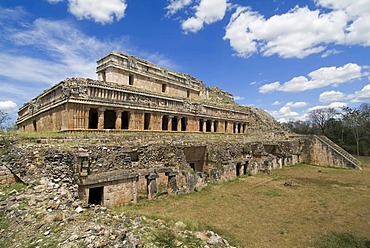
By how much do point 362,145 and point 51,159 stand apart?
35998mm

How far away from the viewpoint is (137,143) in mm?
10852

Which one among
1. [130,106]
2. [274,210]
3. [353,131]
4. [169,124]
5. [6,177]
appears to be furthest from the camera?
[353,131]

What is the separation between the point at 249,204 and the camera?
971cm

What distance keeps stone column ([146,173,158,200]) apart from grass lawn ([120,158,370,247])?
358mm

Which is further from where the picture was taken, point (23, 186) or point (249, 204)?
point (249, 204)

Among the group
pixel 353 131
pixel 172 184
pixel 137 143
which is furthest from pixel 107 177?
pixel 353 131

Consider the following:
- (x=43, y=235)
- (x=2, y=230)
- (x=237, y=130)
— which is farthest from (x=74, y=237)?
(x=237, y=130)

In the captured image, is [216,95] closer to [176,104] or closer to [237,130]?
[237,130]

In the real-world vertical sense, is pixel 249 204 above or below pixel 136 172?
below

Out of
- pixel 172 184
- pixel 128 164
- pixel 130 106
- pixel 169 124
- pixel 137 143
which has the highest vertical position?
pixel 130 106

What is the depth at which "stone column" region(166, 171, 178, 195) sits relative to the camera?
1070 centimetres

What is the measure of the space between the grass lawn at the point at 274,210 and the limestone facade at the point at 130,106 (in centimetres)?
707

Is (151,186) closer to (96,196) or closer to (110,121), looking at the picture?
(96,196)

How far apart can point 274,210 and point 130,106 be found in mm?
10692
